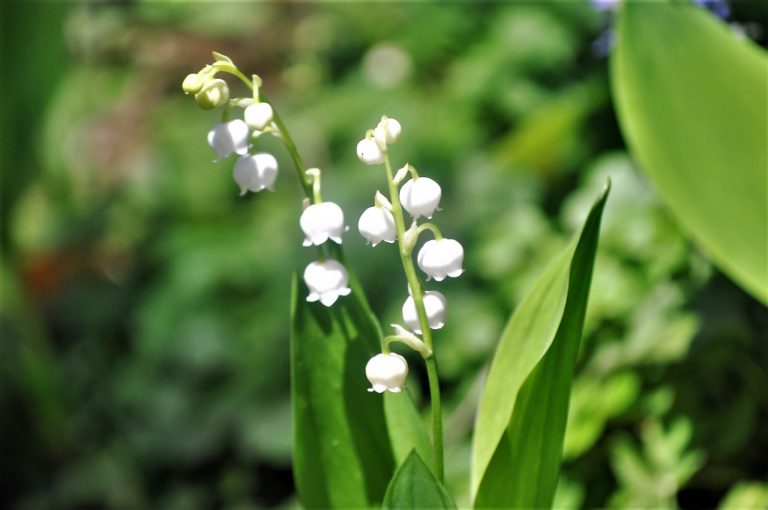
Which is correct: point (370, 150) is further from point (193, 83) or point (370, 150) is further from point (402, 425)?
point (402, 425)

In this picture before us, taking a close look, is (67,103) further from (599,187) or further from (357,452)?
(357,452)

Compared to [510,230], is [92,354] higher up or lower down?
lower down

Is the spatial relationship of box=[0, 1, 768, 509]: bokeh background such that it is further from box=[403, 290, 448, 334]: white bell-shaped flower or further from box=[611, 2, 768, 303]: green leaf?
box=[403, 290, 448, 334]: white bell-shaped flower

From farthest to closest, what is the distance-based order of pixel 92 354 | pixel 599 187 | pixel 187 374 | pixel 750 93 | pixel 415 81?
pixel 415 81 < pixel 92 354 < pixel 187 374 < pixel 599 187 < pixel 750 93

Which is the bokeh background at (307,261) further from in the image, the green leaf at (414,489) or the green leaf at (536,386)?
the green leaf at (414,489)

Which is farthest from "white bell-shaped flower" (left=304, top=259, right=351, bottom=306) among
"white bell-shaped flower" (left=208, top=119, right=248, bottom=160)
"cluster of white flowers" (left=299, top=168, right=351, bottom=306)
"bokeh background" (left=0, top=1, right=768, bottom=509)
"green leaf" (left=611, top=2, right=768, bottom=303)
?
"bokeh background" (left=0, top=1, right=768, bottom=509)

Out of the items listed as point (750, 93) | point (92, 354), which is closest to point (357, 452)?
point (750, 93)

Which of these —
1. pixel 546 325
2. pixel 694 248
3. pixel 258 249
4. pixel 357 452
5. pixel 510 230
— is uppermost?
pixel 546 325
